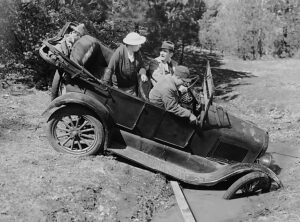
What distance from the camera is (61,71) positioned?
683 centimetres

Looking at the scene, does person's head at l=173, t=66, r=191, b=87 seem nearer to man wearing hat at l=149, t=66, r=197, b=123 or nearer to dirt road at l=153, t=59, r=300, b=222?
man wearing hat at l=149, t=66, r=197, b=123

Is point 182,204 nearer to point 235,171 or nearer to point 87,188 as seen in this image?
point 235,171

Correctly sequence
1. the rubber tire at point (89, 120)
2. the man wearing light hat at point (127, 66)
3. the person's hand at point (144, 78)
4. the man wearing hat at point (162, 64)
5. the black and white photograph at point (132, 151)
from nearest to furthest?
1. the black and white photograph at point (132, 151)
2. the rubber tire at point (89, 120)
3. the man wearing light hat at point (127, 66)
4. the person's hand at point (144, 78)
5. the man wearing hat at point (162, 64)

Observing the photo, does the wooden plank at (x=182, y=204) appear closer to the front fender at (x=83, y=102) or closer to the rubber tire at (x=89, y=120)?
the rubber tire at (x=89, y=120)

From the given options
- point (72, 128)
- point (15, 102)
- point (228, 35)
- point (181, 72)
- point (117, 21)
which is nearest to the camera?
point (181, 72)

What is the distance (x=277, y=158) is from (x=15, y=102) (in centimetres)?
580

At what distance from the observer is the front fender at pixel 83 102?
6645 mm

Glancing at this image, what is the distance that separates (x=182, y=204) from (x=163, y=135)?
1.16 meters

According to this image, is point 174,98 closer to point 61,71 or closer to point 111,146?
point 111,146

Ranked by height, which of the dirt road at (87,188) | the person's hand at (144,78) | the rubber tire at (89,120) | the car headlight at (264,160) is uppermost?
the person's hand at (144,78)

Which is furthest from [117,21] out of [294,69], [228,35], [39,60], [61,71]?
[228,35]

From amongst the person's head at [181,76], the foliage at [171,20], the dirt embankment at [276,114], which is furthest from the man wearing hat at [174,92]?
the foliage at [171,20]

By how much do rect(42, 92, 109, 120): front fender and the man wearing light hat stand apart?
1.33 feet

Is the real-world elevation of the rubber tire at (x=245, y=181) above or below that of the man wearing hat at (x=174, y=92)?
below
